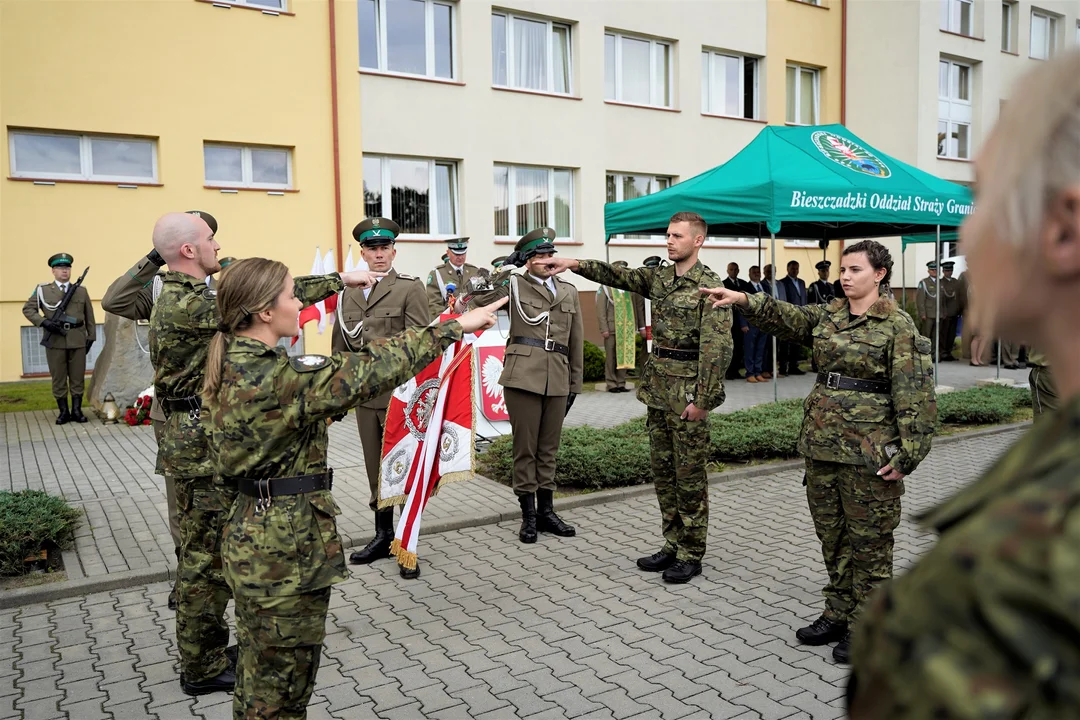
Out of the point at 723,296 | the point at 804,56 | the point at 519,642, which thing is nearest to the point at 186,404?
the point at 519,642

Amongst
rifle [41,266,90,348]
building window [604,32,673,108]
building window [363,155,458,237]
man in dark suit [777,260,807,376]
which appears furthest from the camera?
building window [604,32,673,108]

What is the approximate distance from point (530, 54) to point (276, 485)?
17428mm

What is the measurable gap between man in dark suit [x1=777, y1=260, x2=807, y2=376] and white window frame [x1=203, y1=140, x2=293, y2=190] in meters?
9.60

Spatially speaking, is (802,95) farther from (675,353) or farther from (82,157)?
(675,353)

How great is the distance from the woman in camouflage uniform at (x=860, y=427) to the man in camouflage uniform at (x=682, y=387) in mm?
763

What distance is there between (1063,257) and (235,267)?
2.59 m

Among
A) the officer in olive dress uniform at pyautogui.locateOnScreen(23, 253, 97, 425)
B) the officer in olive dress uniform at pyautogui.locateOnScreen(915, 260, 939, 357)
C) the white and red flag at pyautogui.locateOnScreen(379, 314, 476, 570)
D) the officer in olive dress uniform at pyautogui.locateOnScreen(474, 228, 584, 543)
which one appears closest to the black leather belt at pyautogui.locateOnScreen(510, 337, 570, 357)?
the officer in olive dress uniform at pyautogui.locateOnScreen(474, 228, 584, 543)

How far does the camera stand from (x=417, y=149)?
17.3 metres

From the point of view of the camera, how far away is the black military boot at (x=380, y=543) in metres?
6.08

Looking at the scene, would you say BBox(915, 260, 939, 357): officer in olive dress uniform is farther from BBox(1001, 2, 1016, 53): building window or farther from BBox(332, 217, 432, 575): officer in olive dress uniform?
BBox(332, 217, 432, 575): officer in olive dress uniform

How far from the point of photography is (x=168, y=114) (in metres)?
14.9

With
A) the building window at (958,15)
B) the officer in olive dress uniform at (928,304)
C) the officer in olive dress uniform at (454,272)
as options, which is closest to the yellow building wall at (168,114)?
the officer in olive dress uniform at (454,272)

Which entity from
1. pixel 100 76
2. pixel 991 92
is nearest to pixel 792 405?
pixel 100 76

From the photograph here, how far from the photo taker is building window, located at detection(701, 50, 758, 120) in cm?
→ 2153
